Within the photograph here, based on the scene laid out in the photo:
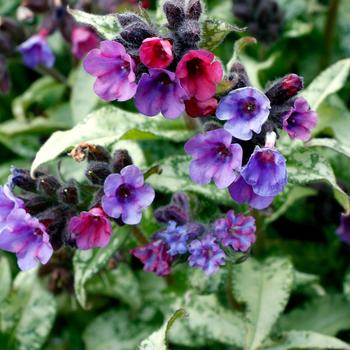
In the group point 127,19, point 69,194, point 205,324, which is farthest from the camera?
point 205,324

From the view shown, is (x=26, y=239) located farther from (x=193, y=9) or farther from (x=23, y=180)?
(x=193, y=9)

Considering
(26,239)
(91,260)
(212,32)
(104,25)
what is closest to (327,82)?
(212,32)

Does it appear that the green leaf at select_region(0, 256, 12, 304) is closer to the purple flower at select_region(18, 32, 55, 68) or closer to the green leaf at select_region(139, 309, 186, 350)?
the purple flower at select_region(18, 32, 55, 68)

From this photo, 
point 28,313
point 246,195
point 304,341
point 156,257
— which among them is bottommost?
point 28,313

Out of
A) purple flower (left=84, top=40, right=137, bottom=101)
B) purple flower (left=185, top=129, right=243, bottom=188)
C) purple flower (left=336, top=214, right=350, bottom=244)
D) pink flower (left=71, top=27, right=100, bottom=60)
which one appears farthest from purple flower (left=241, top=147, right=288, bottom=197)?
pink flower (left=71, top=27, right=100, bottom=60)

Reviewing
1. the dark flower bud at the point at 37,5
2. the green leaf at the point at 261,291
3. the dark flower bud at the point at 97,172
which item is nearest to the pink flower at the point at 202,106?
the dark flower bud at the point at 97,172

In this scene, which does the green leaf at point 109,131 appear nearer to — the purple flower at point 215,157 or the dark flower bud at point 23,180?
the dark flower bud at point 23,180
